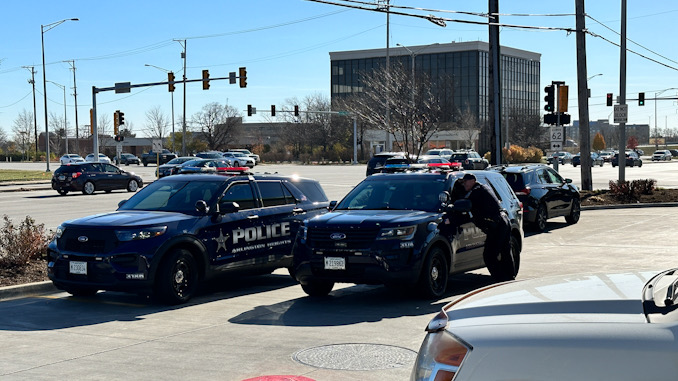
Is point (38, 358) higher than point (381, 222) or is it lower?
lower

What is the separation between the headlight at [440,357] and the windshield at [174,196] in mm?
7894

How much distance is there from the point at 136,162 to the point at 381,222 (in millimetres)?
83968

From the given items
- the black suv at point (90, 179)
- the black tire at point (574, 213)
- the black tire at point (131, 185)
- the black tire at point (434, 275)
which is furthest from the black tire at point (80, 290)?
the black tire at point (131, 185)

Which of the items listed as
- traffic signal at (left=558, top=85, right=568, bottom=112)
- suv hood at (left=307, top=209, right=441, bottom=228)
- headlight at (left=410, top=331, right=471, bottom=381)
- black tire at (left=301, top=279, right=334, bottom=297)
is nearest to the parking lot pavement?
black tire at (left=301, top=279, right=334, bottom=297)

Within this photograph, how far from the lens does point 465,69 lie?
12344cm

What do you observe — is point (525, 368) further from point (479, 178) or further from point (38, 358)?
point (479, 178)

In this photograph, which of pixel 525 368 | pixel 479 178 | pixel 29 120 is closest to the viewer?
pixel 525 368

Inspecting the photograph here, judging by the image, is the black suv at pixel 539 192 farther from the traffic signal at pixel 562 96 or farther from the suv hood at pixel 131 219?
the suv hood at pixel 131 219

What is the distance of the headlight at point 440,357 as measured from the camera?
3.25 meters

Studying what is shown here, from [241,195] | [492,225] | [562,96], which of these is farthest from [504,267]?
[562,96]

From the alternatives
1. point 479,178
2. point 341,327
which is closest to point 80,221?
point 341,327

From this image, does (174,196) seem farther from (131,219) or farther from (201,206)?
(131,219)

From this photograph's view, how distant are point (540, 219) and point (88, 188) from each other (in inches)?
900

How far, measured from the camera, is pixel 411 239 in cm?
995
